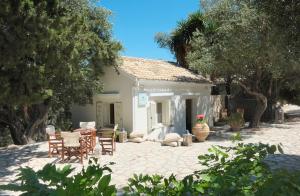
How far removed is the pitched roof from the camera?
19.9 m

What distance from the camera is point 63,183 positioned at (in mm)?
2080

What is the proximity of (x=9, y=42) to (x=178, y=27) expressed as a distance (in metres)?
19.2

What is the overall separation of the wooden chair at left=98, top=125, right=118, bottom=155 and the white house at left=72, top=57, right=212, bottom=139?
1186 mm

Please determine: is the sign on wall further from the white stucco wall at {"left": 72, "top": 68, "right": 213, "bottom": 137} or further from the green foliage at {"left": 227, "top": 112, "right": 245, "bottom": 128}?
the green foliage at {"left": 227, "top": 112, "right": 245, "bottom": 128}

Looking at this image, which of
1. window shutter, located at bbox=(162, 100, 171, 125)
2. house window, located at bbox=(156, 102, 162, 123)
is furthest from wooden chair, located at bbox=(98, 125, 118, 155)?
window shutter, located at bbox=(162, 100, 171, 125)

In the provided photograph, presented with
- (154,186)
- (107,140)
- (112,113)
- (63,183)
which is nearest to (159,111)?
(112,113)

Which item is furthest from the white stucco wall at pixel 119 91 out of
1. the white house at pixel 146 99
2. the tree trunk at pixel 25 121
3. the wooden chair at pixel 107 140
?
the tree trunk at pixel 25 121

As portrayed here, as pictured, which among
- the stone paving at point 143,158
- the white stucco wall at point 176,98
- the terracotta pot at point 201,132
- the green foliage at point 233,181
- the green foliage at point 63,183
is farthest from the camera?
the white stucco wall at point 176,98

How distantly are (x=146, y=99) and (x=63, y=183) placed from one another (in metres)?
17.8

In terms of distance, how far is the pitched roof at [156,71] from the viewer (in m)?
19.9

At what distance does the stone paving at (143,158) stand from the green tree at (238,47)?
157 inches

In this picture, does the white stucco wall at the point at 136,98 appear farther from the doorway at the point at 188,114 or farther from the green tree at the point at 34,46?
the green tree at the point at 34,46

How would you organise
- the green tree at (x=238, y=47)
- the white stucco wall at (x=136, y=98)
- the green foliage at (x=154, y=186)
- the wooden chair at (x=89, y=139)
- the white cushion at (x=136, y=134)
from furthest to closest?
the white stucco wall at (x=136, y=98)
the white cushion at (x=136, y=134)
the green tree at (x=238, y=47)
the wooden chair at (x=89, y=139)
the green foliage at (x=154, y=186)

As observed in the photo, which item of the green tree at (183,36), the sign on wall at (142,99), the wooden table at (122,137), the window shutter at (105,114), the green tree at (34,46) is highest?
the green tree at (183,36)
